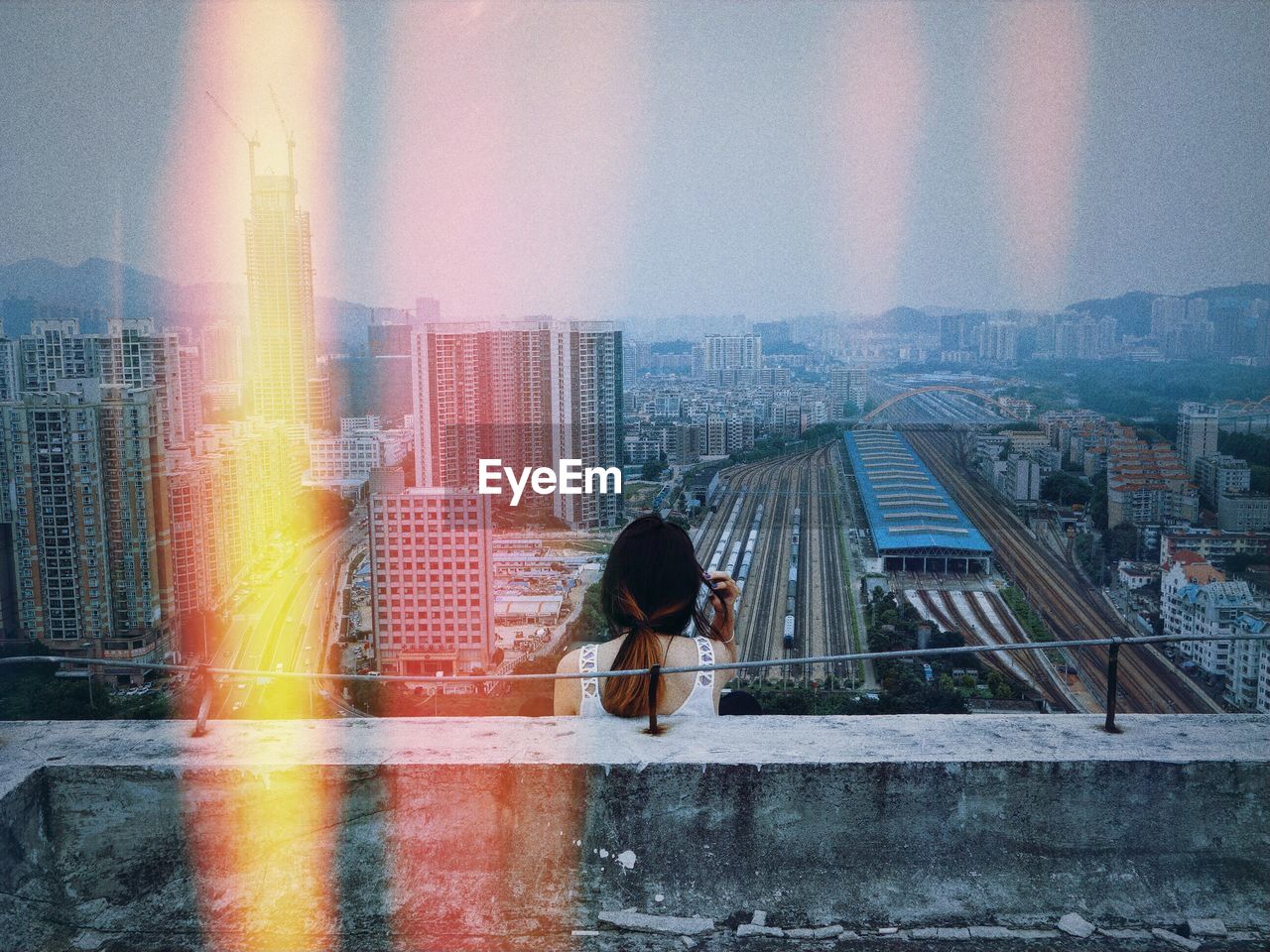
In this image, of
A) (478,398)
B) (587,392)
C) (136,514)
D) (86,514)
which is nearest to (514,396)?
(478,398)

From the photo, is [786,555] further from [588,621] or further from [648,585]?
[648,585]

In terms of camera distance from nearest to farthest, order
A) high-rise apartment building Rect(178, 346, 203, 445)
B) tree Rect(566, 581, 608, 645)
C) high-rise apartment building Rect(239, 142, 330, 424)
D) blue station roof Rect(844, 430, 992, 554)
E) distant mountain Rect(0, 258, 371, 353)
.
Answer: tree Rect(566, 581, 608, 645), blue station roof Rect(844, 430, 992, 554), distant mountain Rect(0, 258, 371, 353), high-rise apartment building Rect(178, 346, 203, 445), high-rise apartment building Rect(239, 142, 330, 424)

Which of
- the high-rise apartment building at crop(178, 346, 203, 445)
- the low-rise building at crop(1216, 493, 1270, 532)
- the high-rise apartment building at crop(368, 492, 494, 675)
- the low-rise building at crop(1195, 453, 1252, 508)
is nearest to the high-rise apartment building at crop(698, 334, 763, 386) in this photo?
the high-rise apartment building at crop(368, 492, 494, 675)

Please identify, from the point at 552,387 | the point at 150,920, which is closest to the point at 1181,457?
the point at 552,387

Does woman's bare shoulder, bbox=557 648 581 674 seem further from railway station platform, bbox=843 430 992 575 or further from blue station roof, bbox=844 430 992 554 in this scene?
blue station roof, bbox=844 430 992 554

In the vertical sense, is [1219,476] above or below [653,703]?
below

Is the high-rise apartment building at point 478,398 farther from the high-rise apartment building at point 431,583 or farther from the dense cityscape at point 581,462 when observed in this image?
the high-rise apartment building at point 431,583
